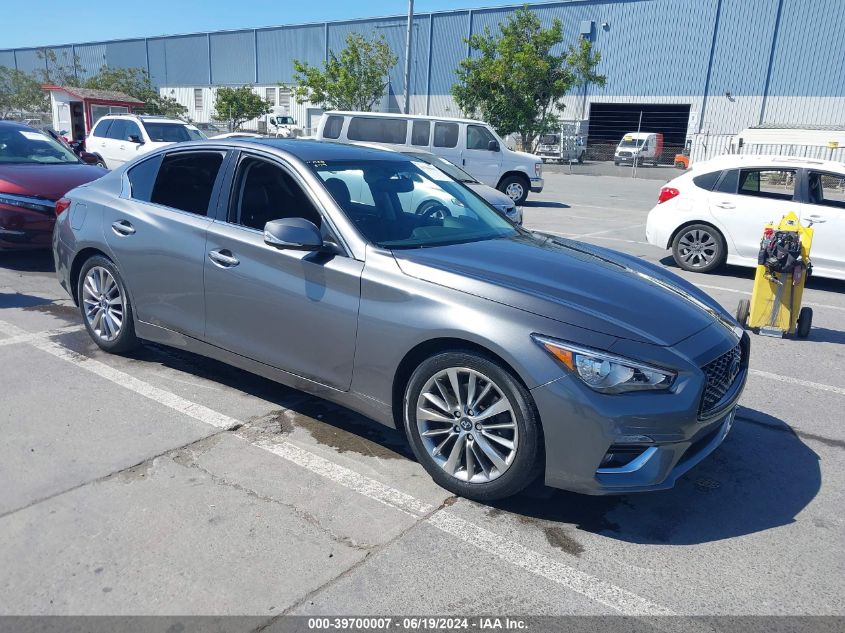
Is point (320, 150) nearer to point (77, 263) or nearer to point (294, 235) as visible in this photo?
point (294, 235)

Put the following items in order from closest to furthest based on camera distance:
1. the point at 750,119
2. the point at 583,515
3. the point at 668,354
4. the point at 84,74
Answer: the point at 668,354 → the point at 583,515 → the point at 750,119 → the point at 84,74

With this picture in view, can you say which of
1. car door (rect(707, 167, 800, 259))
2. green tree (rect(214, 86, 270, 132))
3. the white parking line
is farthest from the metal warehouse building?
the white parking line

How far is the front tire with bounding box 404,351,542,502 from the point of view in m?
3.25

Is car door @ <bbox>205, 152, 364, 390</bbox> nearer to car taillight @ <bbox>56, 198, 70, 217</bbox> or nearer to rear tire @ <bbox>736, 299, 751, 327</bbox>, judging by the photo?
car taillight @ <bbox>56, 198, 70, 217</bbox>

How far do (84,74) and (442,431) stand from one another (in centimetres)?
7901

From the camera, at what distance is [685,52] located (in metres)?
41.3

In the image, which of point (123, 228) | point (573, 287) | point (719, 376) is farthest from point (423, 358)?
point (123, 228)

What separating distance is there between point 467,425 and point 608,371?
2.42ft

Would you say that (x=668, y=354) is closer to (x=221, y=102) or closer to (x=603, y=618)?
(x=603, y=618)

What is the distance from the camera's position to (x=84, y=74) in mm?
70625

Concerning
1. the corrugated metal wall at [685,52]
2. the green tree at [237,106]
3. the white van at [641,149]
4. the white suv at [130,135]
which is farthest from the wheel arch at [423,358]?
the green tree at [237,106]

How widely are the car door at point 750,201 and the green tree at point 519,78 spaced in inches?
1127

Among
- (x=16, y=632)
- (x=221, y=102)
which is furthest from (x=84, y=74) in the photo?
(x=16, y=632)

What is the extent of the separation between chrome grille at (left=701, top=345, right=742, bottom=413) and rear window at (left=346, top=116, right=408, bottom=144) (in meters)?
14.0
